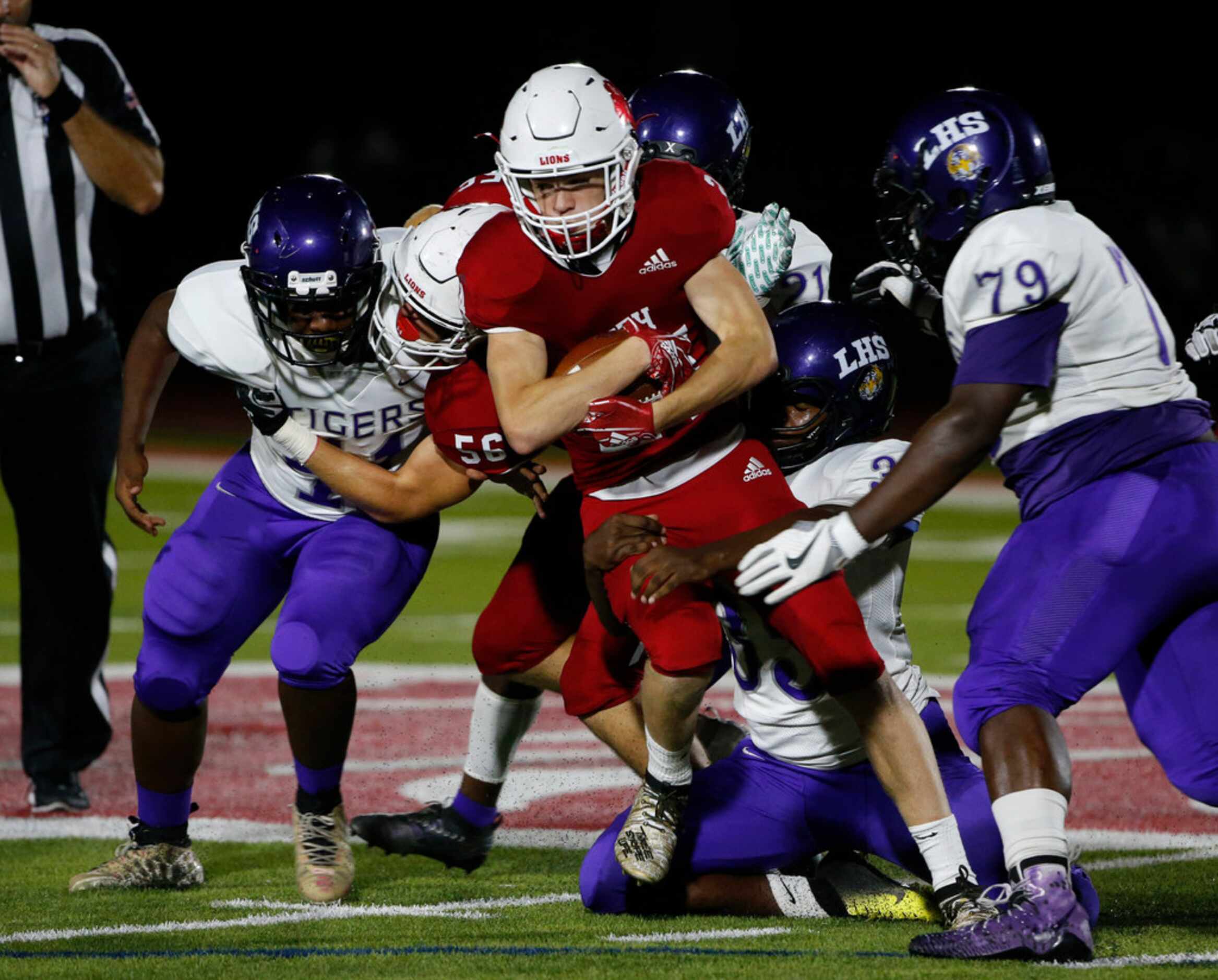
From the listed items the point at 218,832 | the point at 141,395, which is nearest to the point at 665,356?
the point at 141,395

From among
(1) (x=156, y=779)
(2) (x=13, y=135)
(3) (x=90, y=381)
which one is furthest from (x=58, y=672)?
(2) (x=13, y=135)

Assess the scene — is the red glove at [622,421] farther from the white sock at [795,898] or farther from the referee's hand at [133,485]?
the referee's hand at [133,485]

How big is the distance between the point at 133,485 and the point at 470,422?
96 centimetres

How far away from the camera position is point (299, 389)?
3.78 m

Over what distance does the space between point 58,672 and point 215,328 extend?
1636 millimetres

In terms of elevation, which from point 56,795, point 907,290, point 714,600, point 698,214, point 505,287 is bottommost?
point 56,795

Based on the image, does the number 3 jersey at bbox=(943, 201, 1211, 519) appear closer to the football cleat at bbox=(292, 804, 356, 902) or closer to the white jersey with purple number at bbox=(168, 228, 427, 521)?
the white jersey with purple number at bbox=(168, 228, 427, 521)

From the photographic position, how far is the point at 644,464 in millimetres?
3355

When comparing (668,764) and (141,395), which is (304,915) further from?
(141,395)

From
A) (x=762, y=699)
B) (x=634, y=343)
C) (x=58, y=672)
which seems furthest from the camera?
(x=58, y=672)

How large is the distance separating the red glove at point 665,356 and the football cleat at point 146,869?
1.55 metres

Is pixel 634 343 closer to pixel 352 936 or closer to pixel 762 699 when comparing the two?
pixel 762 699

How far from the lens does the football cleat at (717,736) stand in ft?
13.3

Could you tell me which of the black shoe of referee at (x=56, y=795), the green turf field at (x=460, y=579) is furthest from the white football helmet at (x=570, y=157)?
the green turf field at (x=460, y=579)
